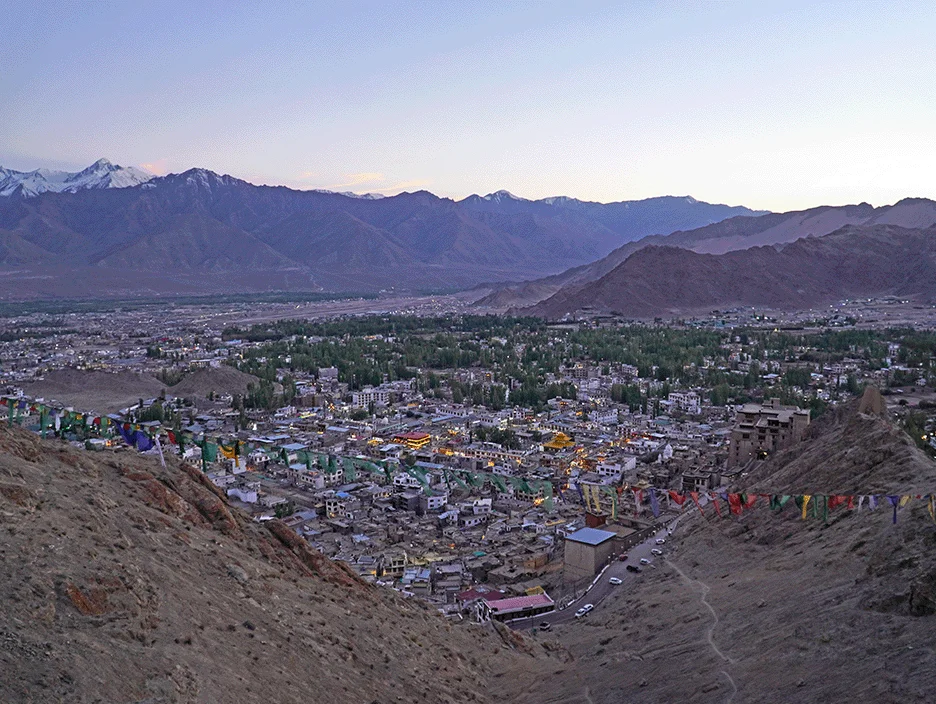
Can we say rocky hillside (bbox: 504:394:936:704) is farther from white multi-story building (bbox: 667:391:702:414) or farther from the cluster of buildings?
white multi-story building (bbox: 667:391:702:414)

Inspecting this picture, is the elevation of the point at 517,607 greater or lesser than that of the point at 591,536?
lesser

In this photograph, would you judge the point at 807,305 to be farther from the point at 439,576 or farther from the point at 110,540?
the point at 110,540

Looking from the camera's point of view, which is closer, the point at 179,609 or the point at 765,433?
the point at 179,609

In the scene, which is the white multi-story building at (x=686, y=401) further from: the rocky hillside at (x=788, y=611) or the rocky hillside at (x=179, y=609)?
the rocky hillside at (x=179, y=609)

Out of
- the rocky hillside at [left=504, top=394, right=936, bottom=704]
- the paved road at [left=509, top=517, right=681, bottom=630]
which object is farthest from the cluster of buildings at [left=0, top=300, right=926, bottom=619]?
the rocky hillside at [left=504, top=394, right=936, bottom=704]

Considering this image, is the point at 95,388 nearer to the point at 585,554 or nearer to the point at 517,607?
the point at 585,554

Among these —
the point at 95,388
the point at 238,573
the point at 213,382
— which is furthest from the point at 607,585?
the point at 95,388

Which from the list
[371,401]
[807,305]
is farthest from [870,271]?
[371,401]
